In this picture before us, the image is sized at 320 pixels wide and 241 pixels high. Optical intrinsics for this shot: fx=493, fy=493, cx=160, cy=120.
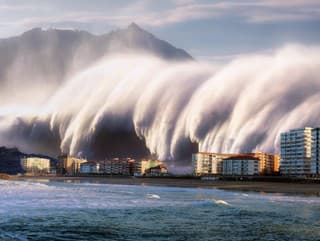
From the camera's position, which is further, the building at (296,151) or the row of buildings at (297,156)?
the building at (296,151)

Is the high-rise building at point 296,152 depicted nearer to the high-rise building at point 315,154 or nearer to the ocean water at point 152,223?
the high-rise building at point 315,154

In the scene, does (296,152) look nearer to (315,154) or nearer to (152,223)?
(315,154)

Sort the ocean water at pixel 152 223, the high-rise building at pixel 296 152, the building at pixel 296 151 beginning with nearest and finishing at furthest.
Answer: the ocean water at pixel 152 223, the building at pixel 296 151, the high-rise building at pixel 296 152

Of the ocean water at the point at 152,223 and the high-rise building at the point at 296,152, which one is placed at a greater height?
the high-rise building at the point at 296,152

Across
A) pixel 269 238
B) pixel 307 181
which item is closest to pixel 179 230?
pixel 269 238

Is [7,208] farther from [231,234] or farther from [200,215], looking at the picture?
[231,234]

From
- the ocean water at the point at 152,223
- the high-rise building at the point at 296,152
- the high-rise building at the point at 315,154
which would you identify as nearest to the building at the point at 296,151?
the high-rise building at the point at 296,152

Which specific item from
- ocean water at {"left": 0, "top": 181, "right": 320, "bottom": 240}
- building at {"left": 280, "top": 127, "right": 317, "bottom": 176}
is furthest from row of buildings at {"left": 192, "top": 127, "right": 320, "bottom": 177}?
ocean water at {"left": 0, "top": 181, "right": 320, "bottom": 240}
